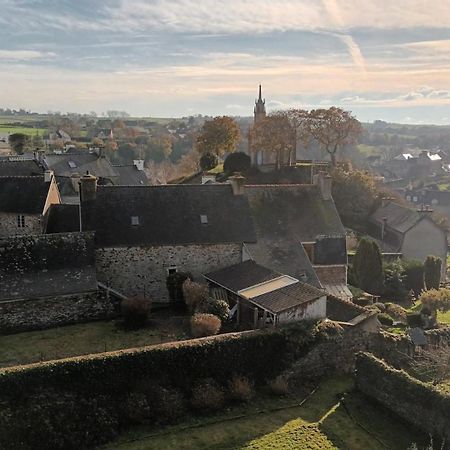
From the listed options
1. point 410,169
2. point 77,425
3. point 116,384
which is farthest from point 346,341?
point 410,169

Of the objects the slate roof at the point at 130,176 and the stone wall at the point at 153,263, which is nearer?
the stone wall at the point at 153,263

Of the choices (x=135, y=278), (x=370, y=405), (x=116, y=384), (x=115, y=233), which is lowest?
(x=370, y=405)

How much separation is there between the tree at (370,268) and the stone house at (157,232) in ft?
36.6

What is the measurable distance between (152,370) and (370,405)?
8.21 m

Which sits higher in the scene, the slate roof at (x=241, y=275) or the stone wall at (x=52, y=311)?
the slate roof at (x=241, y=275)

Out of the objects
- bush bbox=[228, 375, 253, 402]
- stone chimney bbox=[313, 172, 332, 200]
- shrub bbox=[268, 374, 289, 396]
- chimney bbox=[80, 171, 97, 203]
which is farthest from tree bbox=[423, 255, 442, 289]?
chimney bbox=[80, 171, 97, 203]

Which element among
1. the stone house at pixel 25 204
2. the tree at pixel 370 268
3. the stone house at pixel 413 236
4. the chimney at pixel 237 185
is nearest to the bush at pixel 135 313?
the stone house at pixel 25 204

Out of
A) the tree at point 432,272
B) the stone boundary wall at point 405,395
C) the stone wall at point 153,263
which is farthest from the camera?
the tree at point 432,272

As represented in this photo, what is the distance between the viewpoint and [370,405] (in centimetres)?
1928

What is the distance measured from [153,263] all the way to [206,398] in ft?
31.1

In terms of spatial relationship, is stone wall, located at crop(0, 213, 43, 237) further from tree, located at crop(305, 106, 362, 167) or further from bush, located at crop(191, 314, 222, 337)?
tree, located at crop(305, 106, 362, 167)

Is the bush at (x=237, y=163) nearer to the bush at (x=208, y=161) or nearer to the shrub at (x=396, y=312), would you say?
the bush at (x=208, y=161)

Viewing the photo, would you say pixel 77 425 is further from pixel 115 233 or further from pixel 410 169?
pixel 410 169

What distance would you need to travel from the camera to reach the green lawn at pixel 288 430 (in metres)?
16.3
